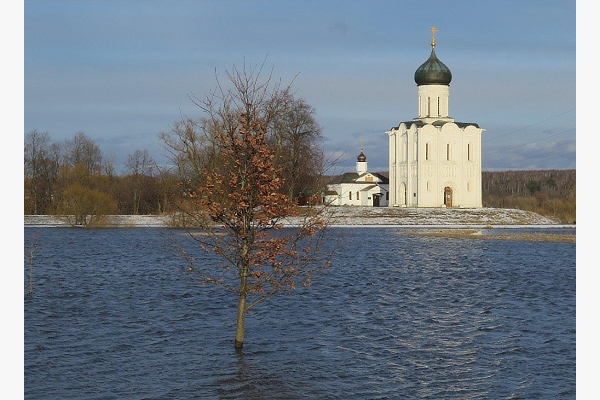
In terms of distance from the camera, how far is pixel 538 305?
17.6 metres

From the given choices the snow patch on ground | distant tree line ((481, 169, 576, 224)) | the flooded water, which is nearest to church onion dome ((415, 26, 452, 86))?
the snow patch on ground

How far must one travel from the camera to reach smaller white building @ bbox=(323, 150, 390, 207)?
3465 inches

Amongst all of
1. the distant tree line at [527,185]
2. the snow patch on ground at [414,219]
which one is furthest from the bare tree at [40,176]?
the distant tree line at [527,185]

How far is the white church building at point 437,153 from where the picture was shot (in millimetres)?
70938

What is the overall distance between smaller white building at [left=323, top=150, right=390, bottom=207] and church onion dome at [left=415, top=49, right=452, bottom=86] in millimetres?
18289

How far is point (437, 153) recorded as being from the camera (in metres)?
71.6

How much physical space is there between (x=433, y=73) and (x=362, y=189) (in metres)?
22.9

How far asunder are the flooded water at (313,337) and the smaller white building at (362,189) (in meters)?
62.9

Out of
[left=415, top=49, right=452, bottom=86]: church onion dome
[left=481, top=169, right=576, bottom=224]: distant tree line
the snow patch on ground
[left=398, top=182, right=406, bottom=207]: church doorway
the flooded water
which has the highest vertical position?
[left=415, top=49, right=452, bottom=86]: church onion dome

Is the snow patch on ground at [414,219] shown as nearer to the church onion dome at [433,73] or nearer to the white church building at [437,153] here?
the white church building at [437,153]

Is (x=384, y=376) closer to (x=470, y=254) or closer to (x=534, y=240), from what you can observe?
(x=470, y=254)

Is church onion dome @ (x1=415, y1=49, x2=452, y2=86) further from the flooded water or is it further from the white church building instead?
the flooded water

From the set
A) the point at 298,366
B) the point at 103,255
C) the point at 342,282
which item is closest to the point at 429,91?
the point at 103,255

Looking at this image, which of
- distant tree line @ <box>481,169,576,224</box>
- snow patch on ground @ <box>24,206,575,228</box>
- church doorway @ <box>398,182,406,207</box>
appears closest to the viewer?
snow patch on ground @ <box>24,206,575,228</box>
